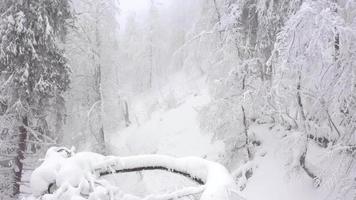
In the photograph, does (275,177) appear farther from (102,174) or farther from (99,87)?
(99,87)

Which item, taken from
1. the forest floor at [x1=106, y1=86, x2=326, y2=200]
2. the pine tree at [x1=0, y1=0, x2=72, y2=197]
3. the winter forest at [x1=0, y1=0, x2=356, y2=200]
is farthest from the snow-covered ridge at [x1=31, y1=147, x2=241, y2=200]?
the pine tree at [x1=0, y1=0, x2=72, y2=197]

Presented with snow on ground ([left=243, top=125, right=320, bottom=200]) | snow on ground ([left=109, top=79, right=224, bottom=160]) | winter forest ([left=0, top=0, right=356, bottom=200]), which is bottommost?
snow on ground ([left=109, top=79, right=224, bottom=160])

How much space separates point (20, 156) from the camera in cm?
1102

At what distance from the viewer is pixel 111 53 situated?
2053 cm

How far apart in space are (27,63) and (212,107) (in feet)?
19.0

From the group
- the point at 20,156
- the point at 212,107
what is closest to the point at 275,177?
the point at 212,107

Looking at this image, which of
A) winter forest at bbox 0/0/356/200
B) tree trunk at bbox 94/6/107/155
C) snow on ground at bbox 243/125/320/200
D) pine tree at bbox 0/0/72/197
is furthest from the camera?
tree trunk at bbox 94/6/107/155

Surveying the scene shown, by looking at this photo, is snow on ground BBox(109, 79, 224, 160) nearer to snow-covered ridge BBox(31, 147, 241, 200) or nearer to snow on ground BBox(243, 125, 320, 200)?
snow on ground BBox(243, 125, 320, 200)

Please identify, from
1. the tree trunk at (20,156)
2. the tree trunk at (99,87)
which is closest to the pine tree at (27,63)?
the tree trunk at (20,156)

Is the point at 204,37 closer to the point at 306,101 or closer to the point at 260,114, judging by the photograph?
the point at 260,114

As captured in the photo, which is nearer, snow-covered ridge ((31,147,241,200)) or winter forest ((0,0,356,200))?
snow-covered ridge ((31,147,241,200))

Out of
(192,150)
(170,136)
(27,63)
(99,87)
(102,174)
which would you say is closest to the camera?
(102,174)

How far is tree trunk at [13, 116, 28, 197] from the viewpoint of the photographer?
10883mm

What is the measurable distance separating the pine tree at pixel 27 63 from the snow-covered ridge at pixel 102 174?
6882mm
